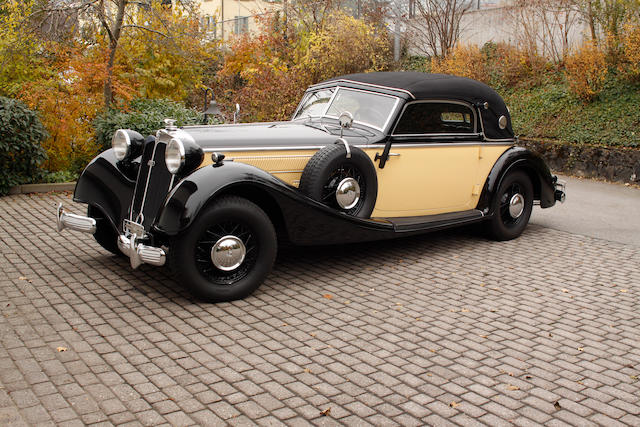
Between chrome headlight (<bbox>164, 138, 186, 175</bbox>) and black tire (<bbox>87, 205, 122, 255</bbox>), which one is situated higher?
chrome headlight (<bbox>164, 138, 186, 175</bbox>)

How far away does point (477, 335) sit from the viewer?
4621 millimetres

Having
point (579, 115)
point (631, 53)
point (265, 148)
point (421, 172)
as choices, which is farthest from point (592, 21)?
point (265, 148)

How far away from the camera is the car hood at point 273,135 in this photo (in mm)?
5500

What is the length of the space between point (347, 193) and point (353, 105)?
52.2 inches

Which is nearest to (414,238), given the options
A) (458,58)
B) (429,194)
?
(429,194)

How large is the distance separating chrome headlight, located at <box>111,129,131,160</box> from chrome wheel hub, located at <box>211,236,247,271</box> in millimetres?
1551

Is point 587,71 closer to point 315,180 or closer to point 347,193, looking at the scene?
point 347,193

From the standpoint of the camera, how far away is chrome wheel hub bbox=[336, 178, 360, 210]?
18.8ft

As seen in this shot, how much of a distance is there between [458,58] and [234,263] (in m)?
12.4

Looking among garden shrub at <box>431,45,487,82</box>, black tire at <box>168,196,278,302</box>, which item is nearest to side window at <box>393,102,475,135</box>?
black tire at <box>168,196,278,302</box>

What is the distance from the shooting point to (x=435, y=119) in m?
6.70

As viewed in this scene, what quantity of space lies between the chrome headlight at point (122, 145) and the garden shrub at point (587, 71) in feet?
34.5

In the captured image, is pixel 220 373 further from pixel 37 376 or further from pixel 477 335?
pixel 477 335

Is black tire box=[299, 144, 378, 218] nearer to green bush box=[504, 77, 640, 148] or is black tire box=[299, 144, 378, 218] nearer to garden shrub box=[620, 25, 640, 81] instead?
green bush box=[504, 77, 640, 148]
